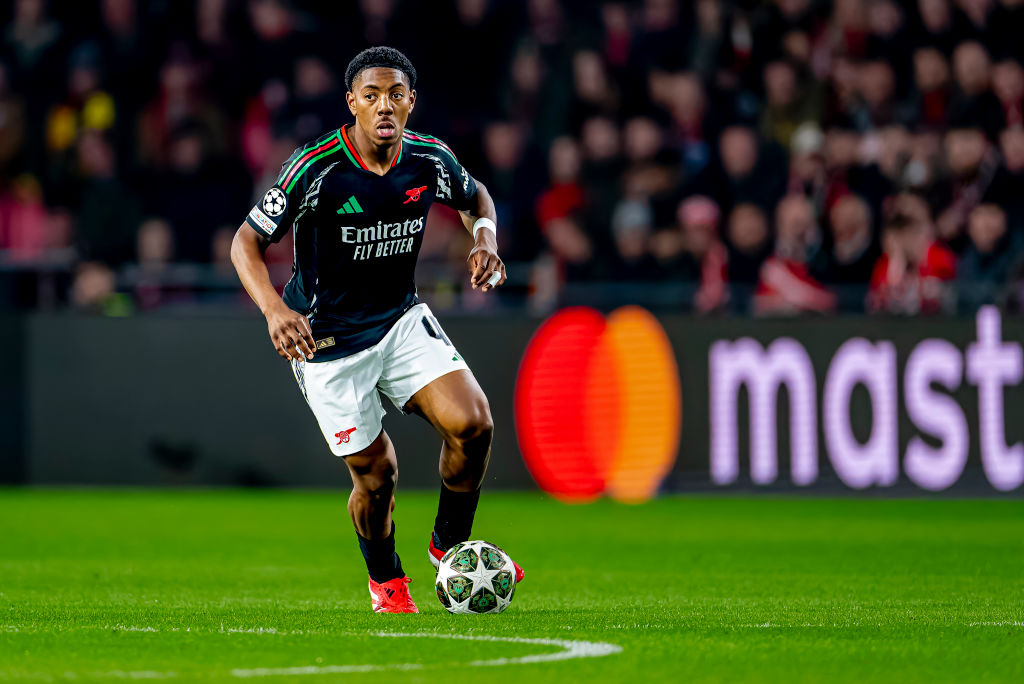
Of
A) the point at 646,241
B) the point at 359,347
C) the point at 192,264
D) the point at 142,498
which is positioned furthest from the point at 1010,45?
the point at 359,347

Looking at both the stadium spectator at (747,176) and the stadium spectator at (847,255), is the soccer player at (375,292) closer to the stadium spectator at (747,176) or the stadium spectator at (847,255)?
the stadium spectator at (847,255)

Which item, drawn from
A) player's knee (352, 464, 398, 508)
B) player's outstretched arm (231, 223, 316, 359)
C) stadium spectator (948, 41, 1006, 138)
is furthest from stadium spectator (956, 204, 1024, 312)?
player's outstretched arm (231, 223, 316, 359)

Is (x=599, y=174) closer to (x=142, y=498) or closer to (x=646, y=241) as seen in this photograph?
(x=646, y=241)

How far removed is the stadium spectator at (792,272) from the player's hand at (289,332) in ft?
24.8

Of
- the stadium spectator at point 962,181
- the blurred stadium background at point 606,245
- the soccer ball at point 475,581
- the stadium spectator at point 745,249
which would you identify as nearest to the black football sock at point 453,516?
the soccer ball at point 475,581

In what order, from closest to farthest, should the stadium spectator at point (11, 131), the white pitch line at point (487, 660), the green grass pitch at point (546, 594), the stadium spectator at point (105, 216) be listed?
the white pitch line at point (487, 660) < the green grass pitch at point (546, 594) < the stadium spectator at point (105, 216) < the stadium spectator at point (11, 131)

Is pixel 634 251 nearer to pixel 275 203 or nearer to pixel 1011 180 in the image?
pixel 1011 180

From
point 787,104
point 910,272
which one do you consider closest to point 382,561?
point 910,272

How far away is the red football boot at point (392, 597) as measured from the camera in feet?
23.1

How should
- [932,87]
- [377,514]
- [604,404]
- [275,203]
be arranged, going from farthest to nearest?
[932,87] < [604,404] < [377,514] < [275,203]

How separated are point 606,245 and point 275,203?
773 centimetres

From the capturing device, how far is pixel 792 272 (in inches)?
539

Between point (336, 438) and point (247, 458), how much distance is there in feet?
25.2

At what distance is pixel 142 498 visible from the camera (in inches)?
556
